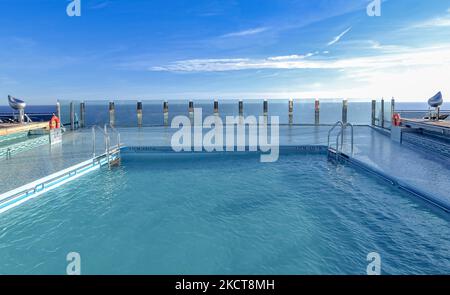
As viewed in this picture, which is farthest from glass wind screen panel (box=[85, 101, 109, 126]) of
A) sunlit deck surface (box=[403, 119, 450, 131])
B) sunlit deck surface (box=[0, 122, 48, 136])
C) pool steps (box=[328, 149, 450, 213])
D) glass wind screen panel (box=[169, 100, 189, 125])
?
sunlit deck surface (box=[403, 119, 450, 131])

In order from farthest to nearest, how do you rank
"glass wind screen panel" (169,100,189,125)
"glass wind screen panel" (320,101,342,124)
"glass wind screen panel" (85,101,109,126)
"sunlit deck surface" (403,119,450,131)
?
1. "glass wind screen panel" (320,101,342,124)
2. "glass wind screen panel" (169,100,189,125)
3. "glass wind screen panel" (85,101,109,126)
4. "sunlit deck surface" (403,119,450,131)

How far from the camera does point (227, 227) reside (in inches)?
167

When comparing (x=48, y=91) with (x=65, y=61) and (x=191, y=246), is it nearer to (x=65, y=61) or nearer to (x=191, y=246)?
(x=65, y=61)

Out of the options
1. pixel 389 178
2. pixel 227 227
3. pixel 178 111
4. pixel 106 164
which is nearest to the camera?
pixel 227 227

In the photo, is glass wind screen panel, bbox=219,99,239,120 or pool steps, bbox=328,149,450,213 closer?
pool steps, bbox=328,149,450,213

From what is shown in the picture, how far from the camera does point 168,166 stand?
8.00 meters

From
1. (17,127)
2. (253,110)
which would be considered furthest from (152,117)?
(253,110)

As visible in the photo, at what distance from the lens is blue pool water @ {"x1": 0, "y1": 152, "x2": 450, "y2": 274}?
328cm

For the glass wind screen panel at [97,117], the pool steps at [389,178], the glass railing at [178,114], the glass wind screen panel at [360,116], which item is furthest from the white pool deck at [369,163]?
the glass wind screen panel at [360,116]

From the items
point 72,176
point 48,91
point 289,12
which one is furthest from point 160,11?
point 48,91

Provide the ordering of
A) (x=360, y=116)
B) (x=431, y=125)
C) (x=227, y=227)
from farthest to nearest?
(x=360, y=116) < (x=431, y=125) < (x=227, y=227)

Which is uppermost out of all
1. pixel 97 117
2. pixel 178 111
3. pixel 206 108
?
pixel 206 108

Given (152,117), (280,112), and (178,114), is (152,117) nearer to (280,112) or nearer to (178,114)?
(178,114)

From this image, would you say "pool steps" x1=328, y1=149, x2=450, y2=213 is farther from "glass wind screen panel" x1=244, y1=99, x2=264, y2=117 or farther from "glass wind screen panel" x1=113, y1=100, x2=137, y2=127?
"glass wind screen panel" x1=113, y1=100, x2=137, y2=127
